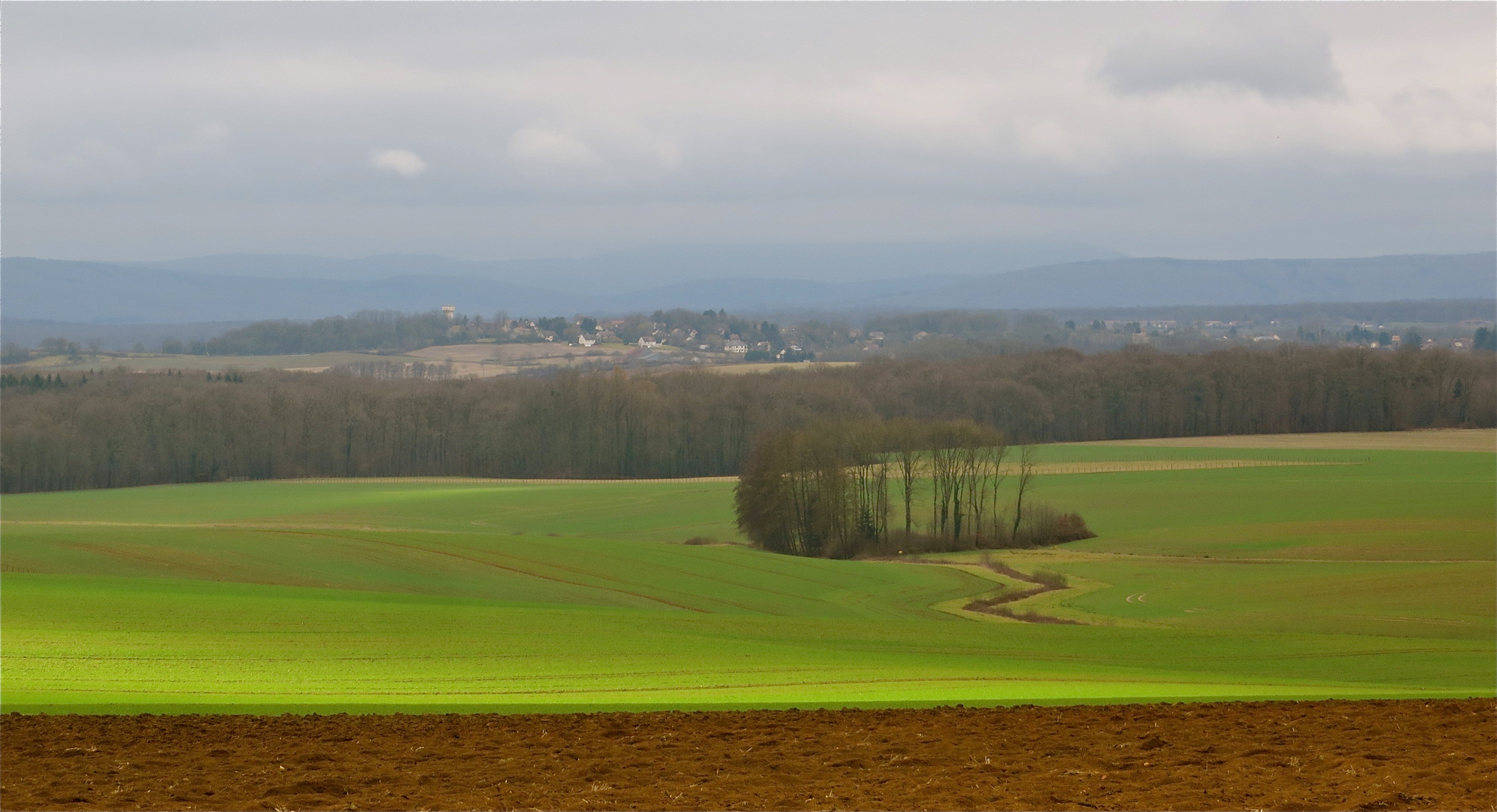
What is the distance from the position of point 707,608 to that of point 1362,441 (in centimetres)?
7438

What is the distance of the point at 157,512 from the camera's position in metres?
67.9

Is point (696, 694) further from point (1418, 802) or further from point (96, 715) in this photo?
point (1418, 802)

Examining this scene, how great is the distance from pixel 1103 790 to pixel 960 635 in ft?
55.5

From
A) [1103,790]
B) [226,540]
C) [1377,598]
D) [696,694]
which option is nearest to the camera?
[1103,790]

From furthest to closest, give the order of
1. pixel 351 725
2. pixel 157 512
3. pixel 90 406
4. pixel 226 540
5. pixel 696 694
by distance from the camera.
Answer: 1. pixel 90 406
2. pixel 157 512
3. pixel 226 540
4. pixel 696 694
5. pixel 351 725

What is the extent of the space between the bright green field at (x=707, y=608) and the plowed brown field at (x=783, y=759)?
2.12m

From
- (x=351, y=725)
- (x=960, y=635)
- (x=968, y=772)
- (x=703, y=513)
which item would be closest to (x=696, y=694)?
(x=351, y=725)

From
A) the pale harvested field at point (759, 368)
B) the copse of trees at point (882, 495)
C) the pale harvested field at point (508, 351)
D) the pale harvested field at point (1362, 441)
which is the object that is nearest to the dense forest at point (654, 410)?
the pale harvested field at point (1362, 441)

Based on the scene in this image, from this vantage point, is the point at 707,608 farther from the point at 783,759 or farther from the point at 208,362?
the point at 208,362

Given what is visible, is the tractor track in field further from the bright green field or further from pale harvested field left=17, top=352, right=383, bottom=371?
pale harvested field left=17, top=352, right=383, bottom=371

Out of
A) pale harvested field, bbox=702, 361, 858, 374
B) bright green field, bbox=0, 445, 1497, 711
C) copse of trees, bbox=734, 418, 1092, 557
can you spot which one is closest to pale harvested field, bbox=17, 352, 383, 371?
pale harvested field, bbox=702, 361, 858, 374

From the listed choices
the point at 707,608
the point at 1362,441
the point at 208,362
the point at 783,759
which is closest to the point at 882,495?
the point at 707,608

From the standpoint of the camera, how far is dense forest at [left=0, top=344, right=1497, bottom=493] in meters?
95.9

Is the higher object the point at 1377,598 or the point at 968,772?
the point at 968,772
